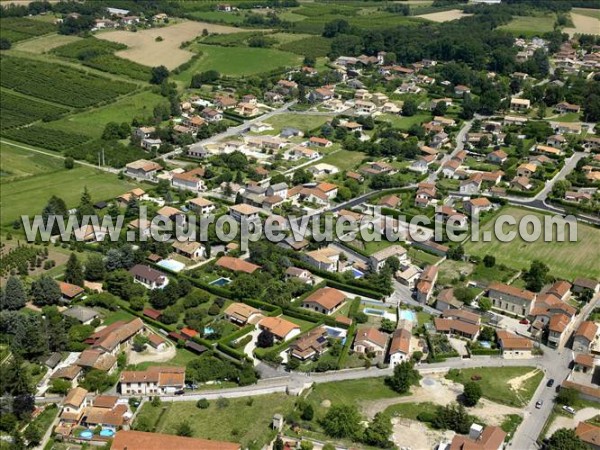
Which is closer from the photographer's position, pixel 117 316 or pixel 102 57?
pixel 117 316

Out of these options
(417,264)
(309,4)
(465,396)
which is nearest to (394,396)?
(465,396)

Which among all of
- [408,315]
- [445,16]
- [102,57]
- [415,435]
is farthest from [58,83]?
[445,16]

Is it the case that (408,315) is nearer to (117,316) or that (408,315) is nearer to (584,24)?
(117,316)

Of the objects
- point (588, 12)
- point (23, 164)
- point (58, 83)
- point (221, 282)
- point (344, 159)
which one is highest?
point (588, 12)

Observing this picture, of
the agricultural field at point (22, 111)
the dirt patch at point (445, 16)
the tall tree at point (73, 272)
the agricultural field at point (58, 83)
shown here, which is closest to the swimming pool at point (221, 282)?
the tall tree at point (73, 272)

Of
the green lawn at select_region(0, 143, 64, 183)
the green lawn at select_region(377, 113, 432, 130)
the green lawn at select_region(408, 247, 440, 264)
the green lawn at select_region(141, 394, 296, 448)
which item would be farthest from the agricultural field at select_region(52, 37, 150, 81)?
the green lawn at select_region(141, 394, 296, 448)

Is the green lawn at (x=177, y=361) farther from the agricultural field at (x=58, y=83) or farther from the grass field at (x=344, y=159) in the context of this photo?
the agricultural field at (x=58, y=83)

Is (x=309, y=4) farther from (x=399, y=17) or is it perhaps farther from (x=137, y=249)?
(x=137, y=249)
